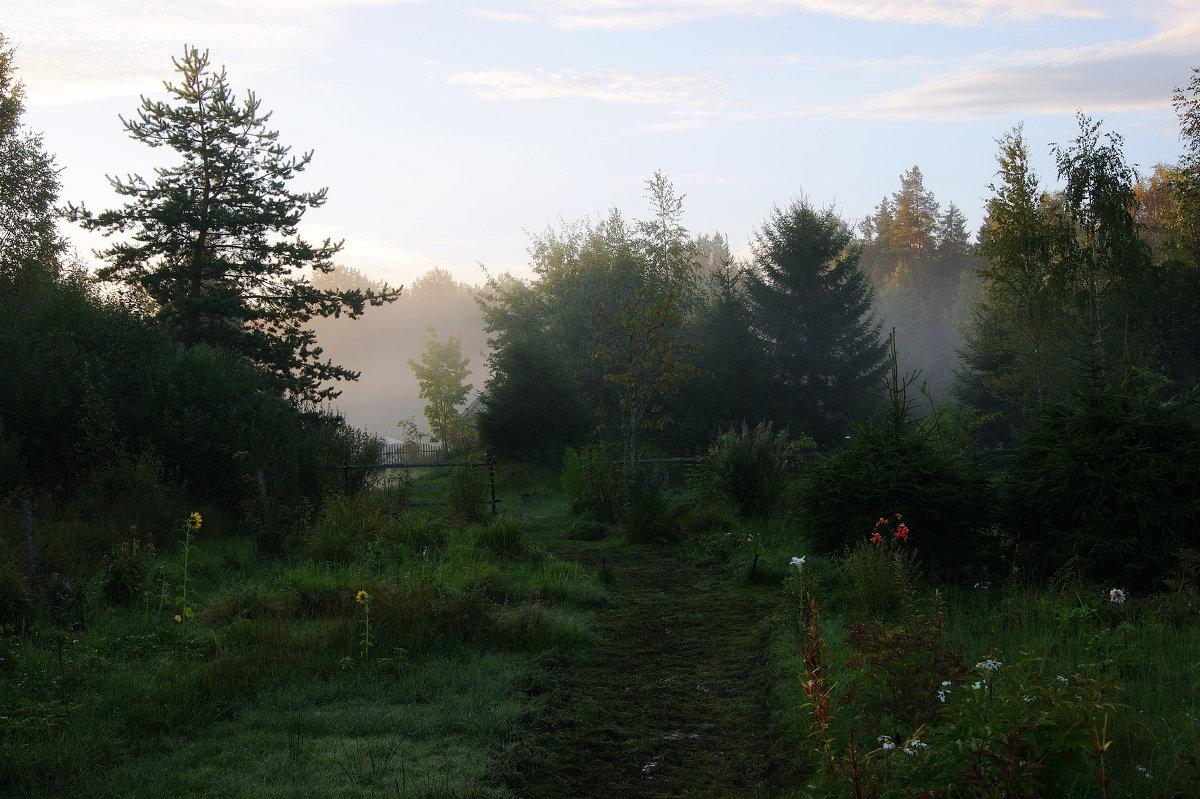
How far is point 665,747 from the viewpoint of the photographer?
15.8 feet

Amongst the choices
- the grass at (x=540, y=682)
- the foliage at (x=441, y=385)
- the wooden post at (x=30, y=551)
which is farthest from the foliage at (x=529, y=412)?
the wooden post at (x=30, y=551)

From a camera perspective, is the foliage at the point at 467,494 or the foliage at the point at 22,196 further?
the foliage at the point at 22,196

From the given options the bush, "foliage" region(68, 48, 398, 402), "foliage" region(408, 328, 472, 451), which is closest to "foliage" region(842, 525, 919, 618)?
the bush

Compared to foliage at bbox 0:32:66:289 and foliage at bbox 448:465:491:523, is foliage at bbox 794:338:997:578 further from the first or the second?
foliage at bbox 0:32:66:289

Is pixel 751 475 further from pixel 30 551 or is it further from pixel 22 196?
pixel 22 196

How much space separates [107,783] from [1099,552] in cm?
714

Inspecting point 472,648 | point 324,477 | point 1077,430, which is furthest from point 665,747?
point 324,477

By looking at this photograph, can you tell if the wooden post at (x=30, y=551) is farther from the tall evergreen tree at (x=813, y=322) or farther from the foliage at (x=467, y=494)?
the tall evergreen tree at (x=813, y=322)

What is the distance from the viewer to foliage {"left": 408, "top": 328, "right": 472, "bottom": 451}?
4191cm

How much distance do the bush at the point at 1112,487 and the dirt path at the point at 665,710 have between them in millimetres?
2654

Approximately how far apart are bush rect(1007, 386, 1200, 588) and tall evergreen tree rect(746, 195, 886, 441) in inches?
816

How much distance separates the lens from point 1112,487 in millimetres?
6930

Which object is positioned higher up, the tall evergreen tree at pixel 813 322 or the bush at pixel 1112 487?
the tall evergreen tree at pixel 813 322

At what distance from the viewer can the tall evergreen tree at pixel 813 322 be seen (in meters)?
28.6
